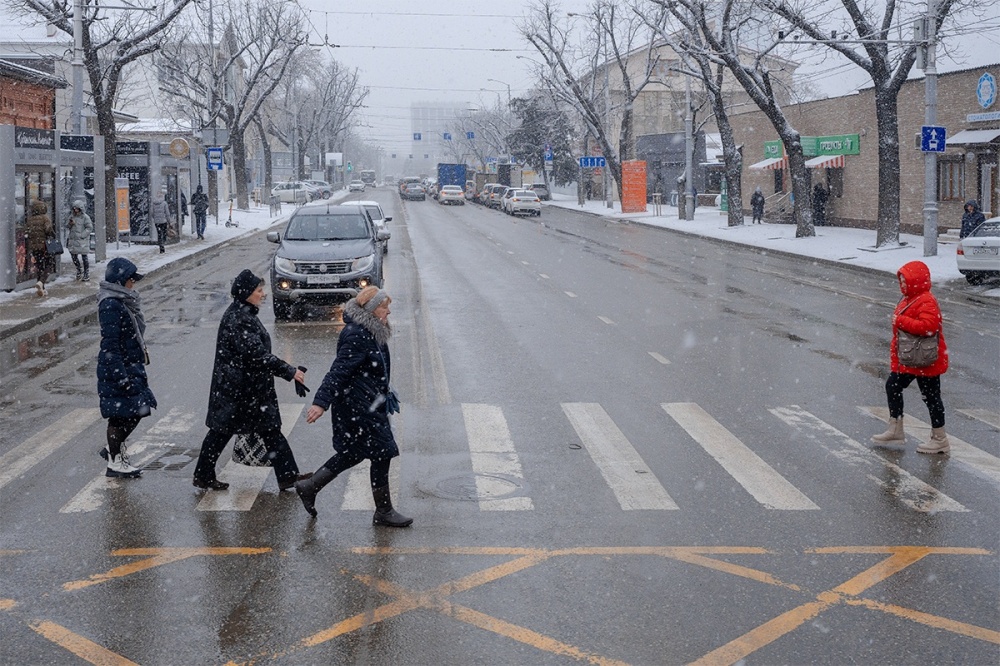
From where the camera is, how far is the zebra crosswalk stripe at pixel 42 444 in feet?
29.7

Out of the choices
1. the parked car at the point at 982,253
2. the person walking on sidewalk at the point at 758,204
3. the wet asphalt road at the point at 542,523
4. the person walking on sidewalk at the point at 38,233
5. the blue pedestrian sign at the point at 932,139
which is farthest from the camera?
the person walking on sidewalk at the point at 758,204

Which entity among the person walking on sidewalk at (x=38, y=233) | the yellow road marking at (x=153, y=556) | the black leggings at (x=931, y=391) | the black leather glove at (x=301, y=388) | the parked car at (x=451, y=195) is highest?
the parked car at (x=451, y=195)

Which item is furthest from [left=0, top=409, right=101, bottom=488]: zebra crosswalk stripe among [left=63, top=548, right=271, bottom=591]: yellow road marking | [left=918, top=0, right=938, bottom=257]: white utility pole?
[left=918, top=0, right=938, bottom=257]: white utility pole

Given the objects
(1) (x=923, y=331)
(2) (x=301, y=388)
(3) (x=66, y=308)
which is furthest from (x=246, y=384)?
(3) (x=66, y=308)

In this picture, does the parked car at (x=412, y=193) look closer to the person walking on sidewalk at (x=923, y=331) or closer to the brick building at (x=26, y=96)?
the brick building at (x=26, y=96)

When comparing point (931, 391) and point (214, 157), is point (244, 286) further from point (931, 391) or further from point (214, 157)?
point (214, 157)

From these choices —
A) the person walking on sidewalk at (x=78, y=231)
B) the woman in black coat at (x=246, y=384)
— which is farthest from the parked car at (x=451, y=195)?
the woman in black coat at (x=246, y=384)

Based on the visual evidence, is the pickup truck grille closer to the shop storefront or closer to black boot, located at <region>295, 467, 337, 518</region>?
the shop storefront

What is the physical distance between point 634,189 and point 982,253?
132ft

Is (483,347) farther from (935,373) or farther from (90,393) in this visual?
(935,373)

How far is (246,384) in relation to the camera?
8.17 meters

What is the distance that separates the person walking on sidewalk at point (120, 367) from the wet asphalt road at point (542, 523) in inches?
16.0

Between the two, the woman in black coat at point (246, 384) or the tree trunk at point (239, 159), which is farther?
the tree trunk at point (239, 159)

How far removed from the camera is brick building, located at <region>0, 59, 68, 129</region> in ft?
99.1
